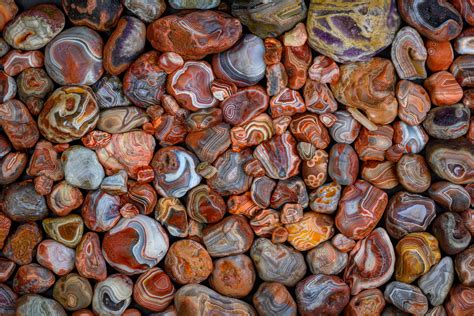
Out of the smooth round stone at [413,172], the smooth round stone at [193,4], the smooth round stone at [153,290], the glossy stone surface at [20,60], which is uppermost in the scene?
the smooth round stone at [193,4]

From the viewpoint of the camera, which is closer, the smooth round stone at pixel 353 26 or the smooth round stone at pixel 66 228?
the smooth round stone at pixel 353 26

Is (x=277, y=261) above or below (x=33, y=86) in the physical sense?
below

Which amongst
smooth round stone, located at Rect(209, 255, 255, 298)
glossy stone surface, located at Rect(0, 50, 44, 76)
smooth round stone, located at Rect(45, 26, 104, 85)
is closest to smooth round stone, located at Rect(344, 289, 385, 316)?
smooth round stone, located at Rect(209, 255, 255, 298)

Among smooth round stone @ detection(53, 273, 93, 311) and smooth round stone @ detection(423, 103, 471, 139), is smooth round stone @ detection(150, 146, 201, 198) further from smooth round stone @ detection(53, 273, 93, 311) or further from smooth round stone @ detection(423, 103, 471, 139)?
smooth round stone @ detection(423, 103, 471, 139)

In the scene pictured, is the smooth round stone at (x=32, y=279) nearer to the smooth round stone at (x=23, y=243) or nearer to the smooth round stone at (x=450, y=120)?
the smooth round stone at (x=23, y=243)

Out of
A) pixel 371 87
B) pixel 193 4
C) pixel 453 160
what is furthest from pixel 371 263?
pixel 193 4

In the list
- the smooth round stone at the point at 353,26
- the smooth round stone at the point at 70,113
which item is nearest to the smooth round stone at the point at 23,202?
the smooth round stone at the point at 70,113

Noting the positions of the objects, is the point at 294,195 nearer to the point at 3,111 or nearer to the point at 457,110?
the point at 457,110

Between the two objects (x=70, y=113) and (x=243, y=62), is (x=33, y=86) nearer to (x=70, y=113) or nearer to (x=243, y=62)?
(x=70, y=113)
